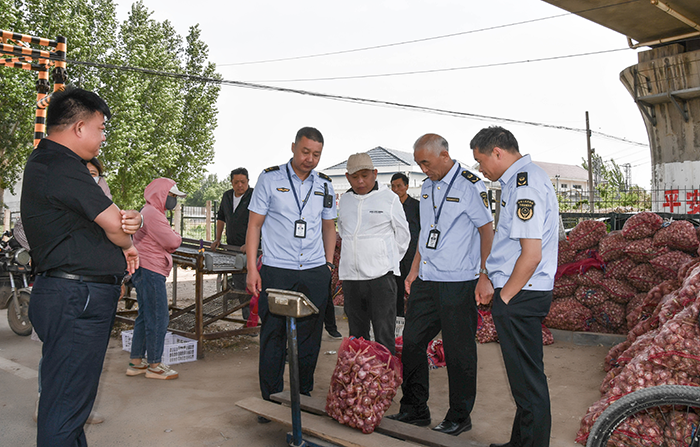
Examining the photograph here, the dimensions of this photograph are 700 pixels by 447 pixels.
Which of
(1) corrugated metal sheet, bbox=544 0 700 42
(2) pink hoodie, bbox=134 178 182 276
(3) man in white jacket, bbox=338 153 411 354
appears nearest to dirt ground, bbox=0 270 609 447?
(3) man in white jacket, bbox=338 153 411 354

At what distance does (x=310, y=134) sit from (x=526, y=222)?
5.74 ft

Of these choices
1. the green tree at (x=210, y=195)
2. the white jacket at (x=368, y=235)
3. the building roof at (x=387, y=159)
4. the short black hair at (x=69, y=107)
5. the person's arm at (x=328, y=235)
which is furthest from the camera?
the green tree at (x=210, y=195)

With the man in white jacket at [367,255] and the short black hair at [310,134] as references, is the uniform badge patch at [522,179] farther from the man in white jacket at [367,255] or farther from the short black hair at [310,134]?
the man in white jacket at [367,255]

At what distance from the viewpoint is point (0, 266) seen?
706 cm

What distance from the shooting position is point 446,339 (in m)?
3.53

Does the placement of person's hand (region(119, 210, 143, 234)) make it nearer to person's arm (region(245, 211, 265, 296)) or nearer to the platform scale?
the platform scale

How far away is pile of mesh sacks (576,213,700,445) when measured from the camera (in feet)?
10.3

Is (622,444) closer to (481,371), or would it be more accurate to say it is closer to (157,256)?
(481,371)

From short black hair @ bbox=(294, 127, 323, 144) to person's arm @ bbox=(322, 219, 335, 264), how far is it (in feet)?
2.33

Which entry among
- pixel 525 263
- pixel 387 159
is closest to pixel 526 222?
pixel 525 263

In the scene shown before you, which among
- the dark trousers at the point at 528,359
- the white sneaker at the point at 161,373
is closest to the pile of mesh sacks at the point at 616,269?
the dark trousers at the point at 528,359

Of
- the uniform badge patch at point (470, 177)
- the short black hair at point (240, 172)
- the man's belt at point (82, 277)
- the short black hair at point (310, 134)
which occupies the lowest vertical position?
the man's belt at point (82, 277)

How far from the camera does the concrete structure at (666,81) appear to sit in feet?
42.8

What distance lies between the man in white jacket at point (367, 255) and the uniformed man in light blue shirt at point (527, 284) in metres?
1.66
